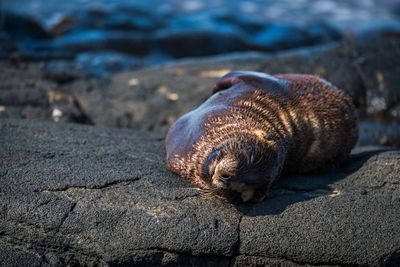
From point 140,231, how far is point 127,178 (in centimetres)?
72

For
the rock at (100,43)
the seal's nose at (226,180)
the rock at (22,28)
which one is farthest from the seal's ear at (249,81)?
the rock at (22,28)

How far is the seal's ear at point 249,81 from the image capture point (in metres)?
3.94

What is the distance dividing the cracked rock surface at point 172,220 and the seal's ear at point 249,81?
35.9 inches

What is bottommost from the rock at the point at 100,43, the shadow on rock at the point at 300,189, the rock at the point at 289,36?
the rock at the point at 289,36

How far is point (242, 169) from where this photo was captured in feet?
9.50

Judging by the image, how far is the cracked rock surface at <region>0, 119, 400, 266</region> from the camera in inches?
113

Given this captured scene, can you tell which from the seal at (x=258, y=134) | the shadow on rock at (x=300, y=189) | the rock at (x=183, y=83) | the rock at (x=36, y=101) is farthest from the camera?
the rock at (x=183, y=83)

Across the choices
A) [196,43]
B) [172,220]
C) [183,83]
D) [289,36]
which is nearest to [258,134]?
Result: [172,220]

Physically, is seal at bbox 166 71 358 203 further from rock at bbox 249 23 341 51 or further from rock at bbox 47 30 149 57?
rock at bbox 249 23 341 51

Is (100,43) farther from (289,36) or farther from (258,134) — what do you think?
(258,134)

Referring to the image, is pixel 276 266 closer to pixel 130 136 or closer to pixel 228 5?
pixel 130 136

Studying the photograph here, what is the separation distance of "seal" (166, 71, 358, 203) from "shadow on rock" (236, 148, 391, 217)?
87 millimetres

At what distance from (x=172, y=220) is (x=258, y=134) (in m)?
0.89

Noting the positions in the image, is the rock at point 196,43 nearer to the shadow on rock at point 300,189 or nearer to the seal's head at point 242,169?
the shadow on rock at point 300,189
